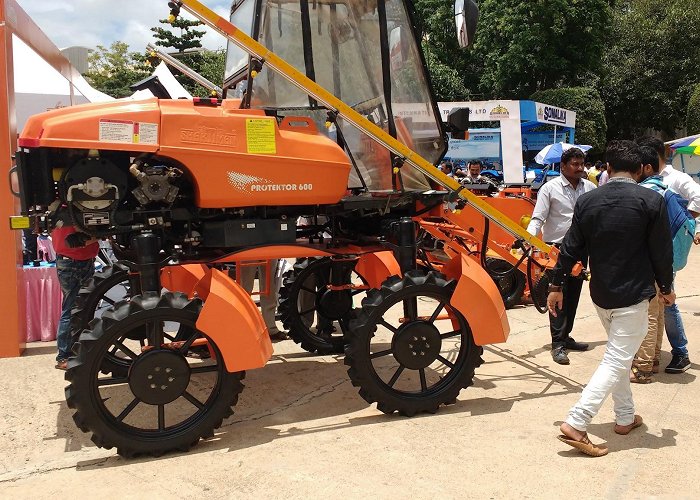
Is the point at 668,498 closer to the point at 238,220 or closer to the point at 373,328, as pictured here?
the point at 373,328

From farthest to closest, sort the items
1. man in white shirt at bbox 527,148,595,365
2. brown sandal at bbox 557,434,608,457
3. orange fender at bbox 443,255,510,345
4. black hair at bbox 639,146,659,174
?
man in white shirt at bbox 527,148,595,365 < black hair at bbox 639,146,659,174 < orange fender at bbox 443,255,510,345 < brown sandal at bbox 557,434,608,457

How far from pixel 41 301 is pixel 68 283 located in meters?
1.51

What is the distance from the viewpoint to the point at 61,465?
362cm

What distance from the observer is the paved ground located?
10.7ft

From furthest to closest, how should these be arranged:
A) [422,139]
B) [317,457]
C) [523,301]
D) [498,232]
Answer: [523,301] → [498,232] → [422,139] → [317,457]

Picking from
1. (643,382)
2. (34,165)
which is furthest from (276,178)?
(643,382)

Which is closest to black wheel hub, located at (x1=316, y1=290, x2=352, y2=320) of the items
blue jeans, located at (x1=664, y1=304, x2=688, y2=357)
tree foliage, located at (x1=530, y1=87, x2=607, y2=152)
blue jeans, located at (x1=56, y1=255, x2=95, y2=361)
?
blue jeans, located at (x1=56, y1=255, x2=95, y2=361)

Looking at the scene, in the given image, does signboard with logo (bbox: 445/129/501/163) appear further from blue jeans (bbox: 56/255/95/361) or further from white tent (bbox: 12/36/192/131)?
blue jeans (bbox: 56/255/95/361)

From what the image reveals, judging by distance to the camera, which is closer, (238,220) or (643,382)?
(238,220)

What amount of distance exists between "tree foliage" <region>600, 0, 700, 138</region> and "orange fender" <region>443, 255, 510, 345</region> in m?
26.8

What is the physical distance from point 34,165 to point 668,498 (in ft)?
12.5

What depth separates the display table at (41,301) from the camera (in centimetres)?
639

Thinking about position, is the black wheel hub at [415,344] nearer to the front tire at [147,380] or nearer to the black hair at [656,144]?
the front tire at [147,380]

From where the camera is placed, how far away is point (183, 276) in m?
4.17
